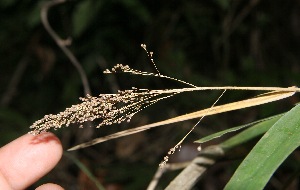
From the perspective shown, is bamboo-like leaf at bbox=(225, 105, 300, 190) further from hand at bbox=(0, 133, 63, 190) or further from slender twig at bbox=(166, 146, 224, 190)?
hand at bbox=(0, 133, 63, 190)

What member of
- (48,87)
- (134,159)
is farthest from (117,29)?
(134,159)

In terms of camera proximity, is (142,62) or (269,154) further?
(142,62)

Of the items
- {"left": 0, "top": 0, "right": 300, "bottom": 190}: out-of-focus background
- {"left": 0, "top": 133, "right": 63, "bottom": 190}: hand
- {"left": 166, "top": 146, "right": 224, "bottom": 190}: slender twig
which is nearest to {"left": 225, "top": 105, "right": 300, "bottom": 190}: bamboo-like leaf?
{"left": 166, "top": 146, "right": 224, "bottom": 190}: slender twig

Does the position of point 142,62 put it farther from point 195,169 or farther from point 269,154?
point 269,154

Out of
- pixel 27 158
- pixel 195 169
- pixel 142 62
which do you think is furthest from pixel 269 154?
pixel 142 62

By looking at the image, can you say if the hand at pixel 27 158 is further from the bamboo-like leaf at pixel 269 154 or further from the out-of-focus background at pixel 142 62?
the out-of-focus background at pixel 142 62

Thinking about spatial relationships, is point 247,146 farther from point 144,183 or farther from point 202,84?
point 202,84

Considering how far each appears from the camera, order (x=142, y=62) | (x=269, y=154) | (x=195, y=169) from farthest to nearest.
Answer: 1. (x=142, y=62)
2. (x=195, y=169)
3. (x=269, y=154)
